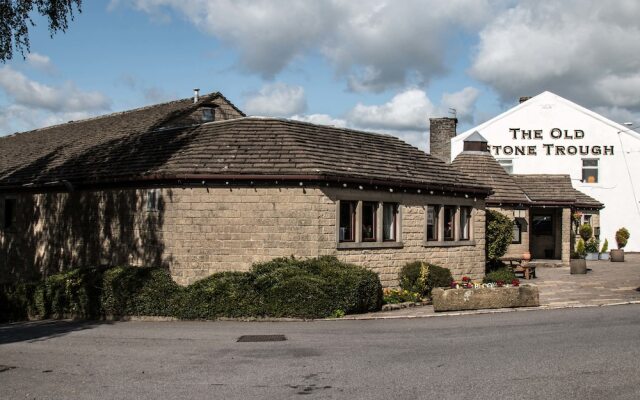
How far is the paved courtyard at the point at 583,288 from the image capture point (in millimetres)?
17734

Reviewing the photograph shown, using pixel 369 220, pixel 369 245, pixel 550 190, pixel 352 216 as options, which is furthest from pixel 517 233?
pixel 352 216

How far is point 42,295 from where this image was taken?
19.1 m

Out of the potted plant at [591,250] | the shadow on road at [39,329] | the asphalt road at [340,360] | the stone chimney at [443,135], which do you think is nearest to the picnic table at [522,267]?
the potted plant at [591,250]

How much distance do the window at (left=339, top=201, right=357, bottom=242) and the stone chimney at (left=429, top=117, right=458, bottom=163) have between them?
65.4 ft

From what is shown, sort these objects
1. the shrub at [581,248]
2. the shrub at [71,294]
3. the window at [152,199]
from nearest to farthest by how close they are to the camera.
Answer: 1. the shrub at [71,294]
2. the window at [152,199]
3. the shrub at [581,248]

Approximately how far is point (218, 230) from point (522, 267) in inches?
511

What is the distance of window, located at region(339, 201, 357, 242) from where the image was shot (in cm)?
1959

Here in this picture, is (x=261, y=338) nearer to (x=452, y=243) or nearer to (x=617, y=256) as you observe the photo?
(x=452, y=243)

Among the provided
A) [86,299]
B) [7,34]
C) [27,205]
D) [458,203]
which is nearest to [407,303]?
[458,203]

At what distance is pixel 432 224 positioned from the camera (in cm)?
2219

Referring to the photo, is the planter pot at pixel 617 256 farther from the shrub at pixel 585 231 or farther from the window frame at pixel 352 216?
the window frame at pixel 352 216

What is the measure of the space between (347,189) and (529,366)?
Answer: 10.3m

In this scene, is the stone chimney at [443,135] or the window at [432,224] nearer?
the window at [432,224]

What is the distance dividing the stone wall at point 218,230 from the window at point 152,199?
10cm
